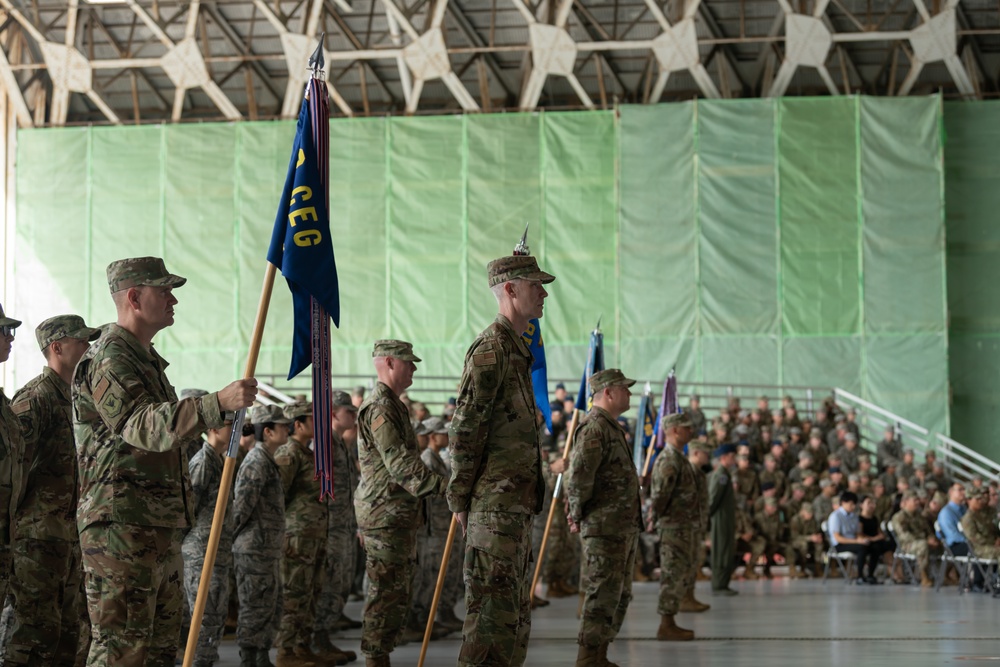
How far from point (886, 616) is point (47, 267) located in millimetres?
18416

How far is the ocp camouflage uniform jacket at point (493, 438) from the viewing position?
210 inches

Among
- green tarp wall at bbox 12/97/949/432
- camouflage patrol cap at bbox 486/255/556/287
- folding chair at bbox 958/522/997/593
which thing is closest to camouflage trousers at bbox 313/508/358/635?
camouflage patrol cap at bbox 486/255/556/287

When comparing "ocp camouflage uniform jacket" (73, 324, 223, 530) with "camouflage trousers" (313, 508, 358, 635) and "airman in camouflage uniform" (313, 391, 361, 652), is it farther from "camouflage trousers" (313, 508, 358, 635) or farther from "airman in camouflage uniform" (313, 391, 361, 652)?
"camouflage trousers" (313, 508, 358, 635)

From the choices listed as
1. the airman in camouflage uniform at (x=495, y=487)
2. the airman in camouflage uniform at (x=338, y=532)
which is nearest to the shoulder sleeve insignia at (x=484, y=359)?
the airman in camouflage uniform at (x=495, y=487)

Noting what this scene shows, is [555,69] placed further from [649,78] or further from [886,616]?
[886,616]

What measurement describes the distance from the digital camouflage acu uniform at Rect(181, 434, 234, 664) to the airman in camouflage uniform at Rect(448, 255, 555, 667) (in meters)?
1.96

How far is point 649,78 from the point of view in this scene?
2550 centimetres

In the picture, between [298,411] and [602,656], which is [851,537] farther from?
[298,411]

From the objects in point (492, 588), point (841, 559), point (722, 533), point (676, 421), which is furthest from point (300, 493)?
point (841, 559)

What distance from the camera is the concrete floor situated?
8164 millimetres

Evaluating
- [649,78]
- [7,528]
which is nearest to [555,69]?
[649,78]

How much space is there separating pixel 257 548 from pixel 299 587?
1.59 ft

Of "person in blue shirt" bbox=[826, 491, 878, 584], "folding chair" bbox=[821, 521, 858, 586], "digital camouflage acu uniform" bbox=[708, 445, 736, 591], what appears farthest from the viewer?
"folding chair" bbox=[821, 521, 858, 586]

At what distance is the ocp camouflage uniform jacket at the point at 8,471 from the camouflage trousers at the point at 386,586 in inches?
84.7
